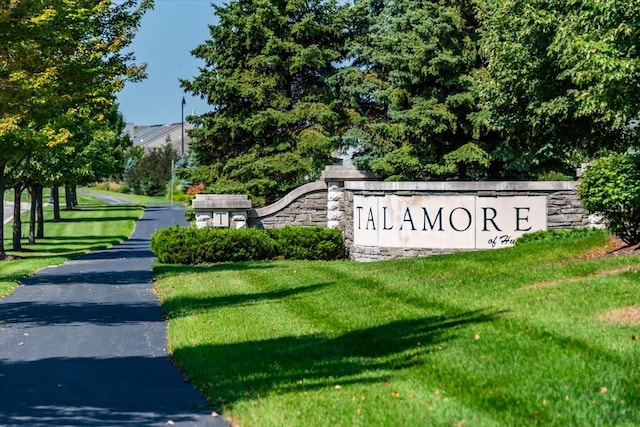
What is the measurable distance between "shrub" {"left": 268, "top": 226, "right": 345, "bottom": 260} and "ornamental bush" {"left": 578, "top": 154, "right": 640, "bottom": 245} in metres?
10.1

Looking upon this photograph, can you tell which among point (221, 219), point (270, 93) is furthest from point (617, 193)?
point (270, 93)

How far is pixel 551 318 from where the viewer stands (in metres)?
11.3

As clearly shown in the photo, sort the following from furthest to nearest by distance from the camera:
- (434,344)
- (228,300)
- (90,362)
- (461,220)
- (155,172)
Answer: (155,172) → (461,220) → (228,300) → (90,362) → (434,344)

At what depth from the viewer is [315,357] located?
430 inches

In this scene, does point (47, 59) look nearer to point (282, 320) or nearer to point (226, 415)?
point (282, 320)

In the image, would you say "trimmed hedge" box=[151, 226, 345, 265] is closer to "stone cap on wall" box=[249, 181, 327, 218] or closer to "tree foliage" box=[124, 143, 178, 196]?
"stone cap on wall" box=[249, 181, 327, 218]

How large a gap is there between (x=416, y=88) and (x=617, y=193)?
1443 centimetres

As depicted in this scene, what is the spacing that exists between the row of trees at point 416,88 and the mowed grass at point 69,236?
7.23 metres

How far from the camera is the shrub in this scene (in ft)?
86.4

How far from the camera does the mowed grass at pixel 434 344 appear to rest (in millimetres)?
8289

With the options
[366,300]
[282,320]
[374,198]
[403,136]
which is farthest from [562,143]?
[282,320]

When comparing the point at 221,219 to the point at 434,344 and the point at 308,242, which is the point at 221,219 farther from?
the point at 434,344

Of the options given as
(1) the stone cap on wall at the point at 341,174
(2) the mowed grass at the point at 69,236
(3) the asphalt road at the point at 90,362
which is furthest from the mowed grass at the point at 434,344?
(1) the stone cap on wall at the point at 341,174

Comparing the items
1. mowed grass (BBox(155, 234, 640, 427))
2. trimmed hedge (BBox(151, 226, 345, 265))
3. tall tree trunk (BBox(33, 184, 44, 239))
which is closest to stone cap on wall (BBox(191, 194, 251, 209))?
trimmed hedge (BBox(151, 226, 345, 265))
